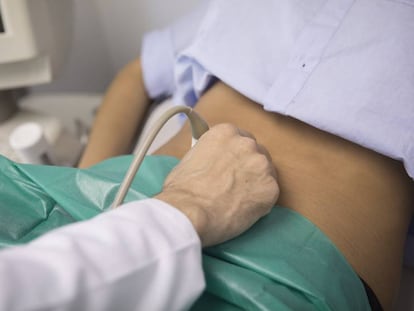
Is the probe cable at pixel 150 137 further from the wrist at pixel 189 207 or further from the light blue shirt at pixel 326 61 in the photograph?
the light blue shirt at pixel 326 61

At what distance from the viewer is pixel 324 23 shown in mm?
709

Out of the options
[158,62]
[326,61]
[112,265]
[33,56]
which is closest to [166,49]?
[158,62]

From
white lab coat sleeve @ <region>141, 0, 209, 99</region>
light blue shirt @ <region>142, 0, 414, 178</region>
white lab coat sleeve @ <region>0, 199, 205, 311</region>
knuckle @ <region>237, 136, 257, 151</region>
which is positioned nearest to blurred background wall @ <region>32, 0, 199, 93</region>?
white lab coat sleeve @ <region>141, 0, 209, 99</region>

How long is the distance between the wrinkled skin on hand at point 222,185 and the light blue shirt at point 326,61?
5.4 inches

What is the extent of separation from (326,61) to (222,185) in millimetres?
271

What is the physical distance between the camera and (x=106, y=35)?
147 centimetres

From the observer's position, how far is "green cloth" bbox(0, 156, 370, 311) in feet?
1.67

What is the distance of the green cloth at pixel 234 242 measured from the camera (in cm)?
51

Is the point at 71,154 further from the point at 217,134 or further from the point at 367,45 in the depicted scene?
the point at 367,45

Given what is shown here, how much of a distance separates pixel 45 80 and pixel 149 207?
1.87 feet

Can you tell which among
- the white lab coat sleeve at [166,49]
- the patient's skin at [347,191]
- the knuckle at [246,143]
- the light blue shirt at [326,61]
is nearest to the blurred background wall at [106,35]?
the white lab coat sleeve at [166,49]

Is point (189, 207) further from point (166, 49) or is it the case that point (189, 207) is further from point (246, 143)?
point (166, 49)

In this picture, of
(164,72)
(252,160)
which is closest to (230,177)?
(252,160)

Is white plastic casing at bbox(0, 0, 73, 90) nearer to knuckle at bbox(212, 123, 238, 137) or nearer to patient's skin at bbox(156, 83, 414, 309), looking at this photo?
patient's skin at bbox(156, 83, 414, 309)
